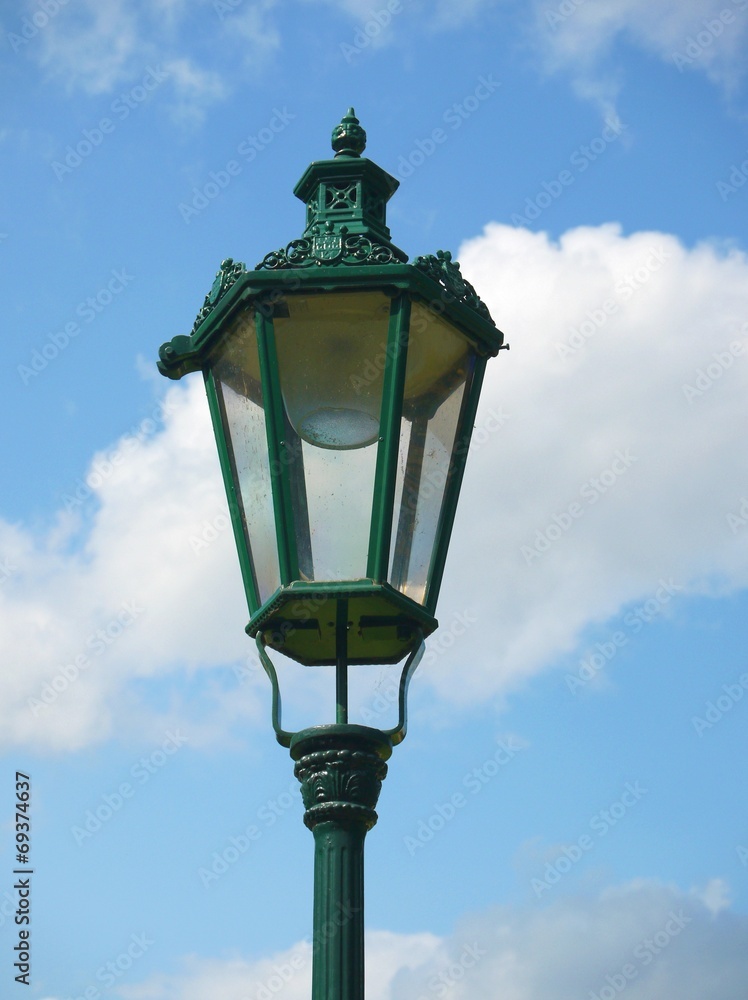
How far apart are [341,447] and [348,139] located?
143 centimetres

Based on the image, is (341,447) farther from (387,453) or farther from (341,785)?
(341,785)

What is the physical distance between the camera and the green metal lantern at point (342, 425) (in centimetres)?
484

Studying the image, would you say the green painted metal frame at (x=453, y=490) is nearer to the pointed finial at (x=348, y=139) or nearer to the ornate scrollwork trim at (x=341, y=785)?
the ornate scrollwork trim at (x=341, y=785)

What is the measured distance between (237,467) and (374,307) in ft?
2.52

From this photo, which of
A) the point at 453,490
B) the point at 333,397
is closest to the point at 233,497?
the point at 333,397

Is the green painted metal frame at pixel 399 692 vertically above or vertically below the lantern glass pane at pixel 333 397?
below

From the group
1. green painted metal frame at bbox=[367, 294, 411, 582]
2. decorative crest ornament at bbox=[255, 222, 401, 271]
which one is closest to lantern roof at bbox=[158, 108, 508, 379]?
decorative crest ornament at bbox=[255, 222, 401, 271]

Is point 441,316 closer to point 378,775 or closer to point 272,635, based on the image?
point 272,635

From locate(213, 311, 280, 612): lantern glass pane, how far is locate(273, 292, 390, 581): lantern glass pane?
115 mm

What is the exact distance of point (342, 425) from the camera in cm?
506

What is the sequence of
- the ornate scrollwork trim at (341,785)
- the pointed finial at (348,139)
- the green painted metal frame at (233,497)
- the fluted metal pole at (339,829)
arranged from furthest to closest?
the pointed finial at (348,139) → the green painted metal frame at (233,497) → the ornate scrollwork trim at (341,785) → the fluted metal pole at (339,829)

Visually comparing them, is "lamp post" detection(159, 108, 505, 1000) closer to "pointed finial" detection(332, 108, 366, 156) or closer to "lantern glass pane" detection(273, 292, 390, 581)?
"lantern glass pane" detection(273, 292, 390, 581)

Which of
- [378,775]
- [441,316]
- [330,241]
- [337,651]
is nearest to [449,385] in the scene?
[441,316]

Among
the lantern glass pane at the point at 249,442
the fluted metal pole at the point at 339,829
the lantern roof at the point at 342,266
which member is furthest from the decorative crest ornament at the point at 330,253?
the fluted metal pole at the point at 339,829
